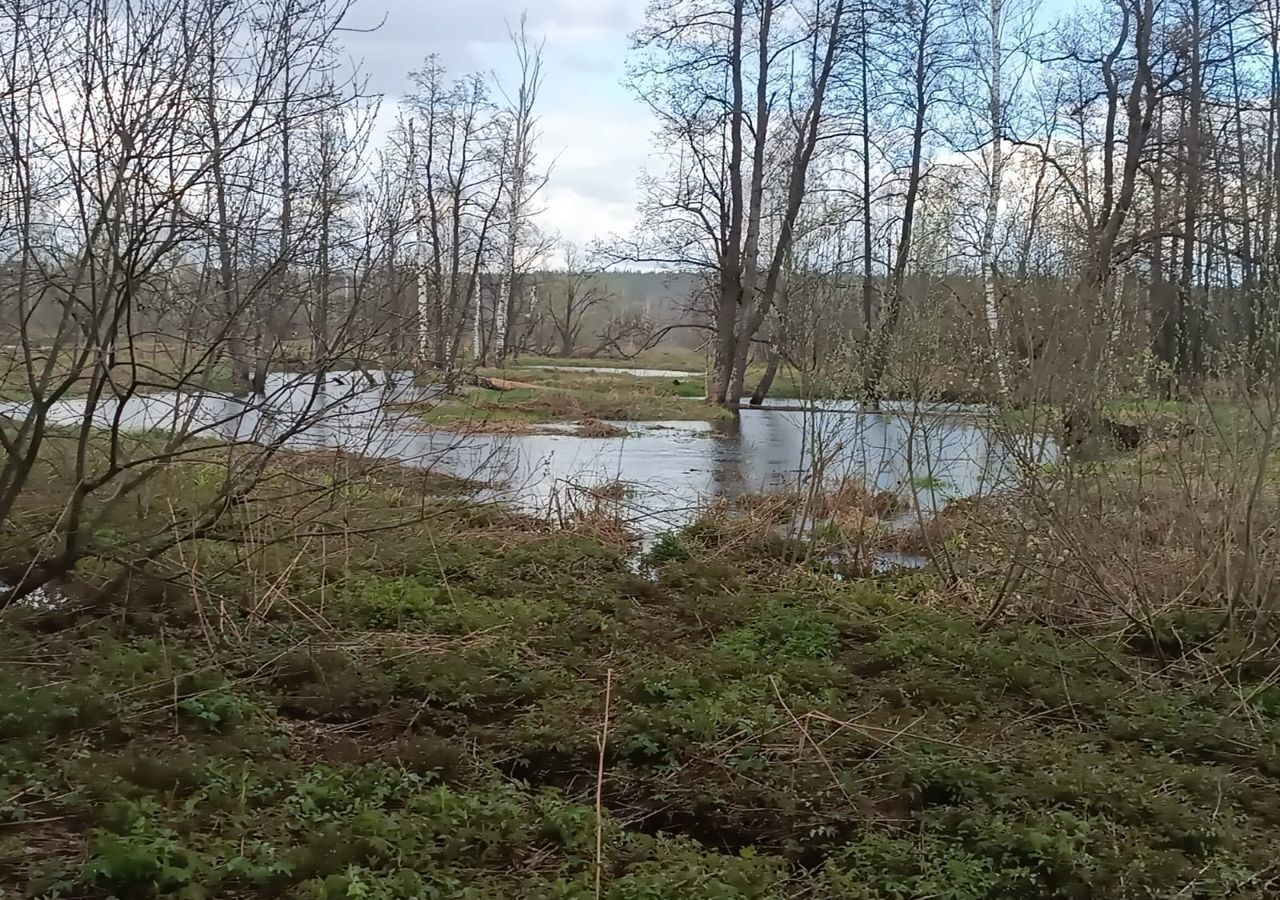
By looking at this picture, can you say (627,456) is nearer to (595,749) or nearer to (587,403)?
(587,403)

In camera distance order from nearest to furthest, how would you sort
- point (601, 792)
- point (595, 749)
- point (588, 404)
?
point (601, 792) < point (595, 749) < point (588, 404)

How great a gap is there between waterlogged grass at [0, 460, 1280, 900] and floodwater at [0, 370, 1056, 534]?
890 millimetres

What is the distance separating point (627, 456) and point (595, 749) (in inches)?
410

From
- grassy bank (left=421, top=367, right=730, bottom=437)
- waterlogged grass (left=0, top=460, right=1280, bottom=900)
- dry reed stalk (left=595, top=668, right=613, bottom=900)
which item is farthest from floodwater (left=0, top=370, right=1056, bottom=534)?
grassy bank (left=421, top=367, right=730, bottom=437)

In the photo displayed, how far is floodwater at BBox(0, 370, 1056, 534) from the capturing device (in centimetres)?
532

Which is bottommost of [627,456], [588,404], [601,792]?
[601,792]

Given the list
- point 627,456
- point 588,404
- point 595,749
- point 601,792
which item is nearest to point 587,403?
point 588,404

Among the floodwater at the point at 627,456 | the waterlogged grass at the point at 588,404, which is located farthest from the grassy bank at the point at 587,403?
the floodwater at the point at 627,456

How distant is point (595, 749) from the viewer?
423 cm

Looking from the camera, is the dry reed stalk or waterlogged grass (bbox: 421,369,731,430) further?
waterlogged grass (bbox: 421,369,731,430)

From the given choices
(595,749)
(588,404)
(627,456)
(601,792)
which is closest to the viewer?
A: (601,792)

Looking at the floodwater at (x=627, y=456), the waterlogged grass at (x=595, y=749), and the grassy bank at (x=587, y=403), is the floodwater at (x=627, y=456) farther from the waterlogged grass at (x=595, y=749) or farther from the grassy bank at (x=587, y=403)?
the grassy bank at (x=587, y=403)

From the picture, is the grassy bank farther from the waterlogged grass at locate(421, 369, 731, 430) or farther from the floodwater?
the floodwater

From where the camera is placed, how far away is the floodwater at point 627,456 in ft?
17.5
